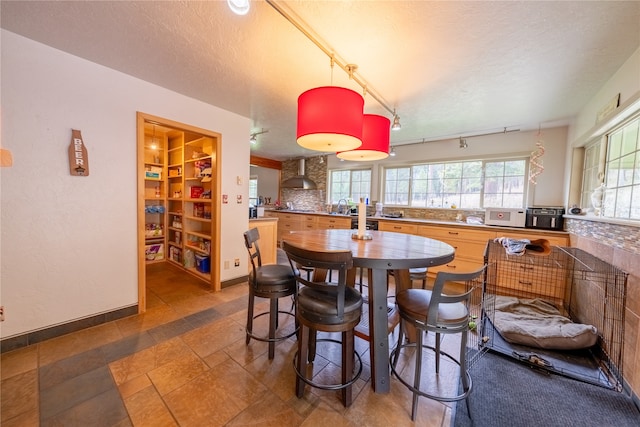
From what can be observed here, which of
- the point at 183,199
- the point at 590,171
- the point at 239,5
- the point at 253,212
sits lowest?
the point at 253,212

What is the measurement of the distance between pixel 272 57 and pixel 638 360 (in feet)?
10.6

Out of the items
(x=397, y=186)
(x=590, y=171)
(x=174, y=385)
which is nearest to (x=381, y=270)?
(x=174, y=385)

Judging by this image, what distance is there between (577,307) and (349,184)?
407cm

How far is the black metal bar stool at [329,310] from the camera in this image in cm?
131

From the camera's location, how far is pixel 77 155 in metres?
2.03

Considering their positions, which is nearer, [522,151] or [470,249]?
[470,249]

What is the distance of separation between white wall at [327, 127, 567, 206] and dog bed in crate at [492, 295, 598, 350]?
165cm

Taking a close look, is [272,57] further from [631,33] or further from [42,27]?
[631,33]

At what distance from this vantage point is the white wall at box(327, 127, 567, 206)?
3334 millimetres

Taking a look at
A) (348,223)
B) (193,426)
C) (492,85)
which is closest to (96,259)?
(193,426)

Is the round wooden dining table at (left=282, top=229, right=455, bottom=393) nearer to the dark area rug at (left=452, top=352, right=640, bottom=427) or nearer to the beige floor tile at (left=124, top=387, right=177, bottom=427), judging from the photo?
the dark area rug at (left=452, top=352, right=640, bottom=427)

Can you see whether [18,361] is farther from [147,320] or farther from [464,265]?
[464,265]

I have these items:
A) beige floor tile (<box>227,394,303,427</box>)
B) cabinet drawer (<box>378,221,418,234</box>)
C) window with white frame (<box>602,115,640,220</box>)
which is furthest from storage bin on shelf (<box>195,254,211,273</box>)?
window with white frame (<box>602,115,640,220</box>)

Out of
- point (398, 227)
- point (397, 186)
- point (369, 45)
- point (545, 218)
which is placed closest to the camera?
point (369, 45)
